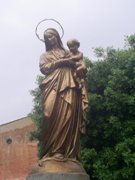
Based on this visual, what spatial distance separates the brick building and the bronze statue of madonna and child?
21.3 metres

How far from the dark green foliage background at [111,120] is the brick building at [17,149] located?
438 inches

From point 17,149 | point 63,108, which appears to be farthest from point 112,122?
point 17,149

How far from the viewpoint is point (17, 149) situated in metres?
30.3

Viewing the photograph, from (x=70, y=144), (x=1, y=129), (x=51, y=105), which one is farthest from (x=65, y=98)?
(x=1, y=129)

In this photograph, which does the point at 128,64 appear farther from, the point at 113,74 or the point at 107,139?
the point at 107,139

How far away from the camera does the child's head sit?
348 inches

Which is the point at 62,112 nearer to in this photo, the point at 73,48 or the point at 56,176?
the point at 56,176

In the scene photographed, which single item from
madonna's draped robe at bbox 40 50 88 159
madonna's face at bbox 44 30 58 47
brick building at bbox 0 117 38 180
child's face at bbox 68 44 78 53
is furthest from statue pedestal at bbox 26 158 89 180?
brick building at bbox 0 117 38 180

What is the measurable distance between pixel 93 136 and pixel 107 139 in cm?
52

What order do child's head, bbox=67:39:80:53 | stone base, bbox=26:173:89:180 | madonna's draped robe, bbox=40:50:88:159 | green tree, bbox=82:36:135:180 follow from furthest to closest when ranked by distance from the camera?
green tree, bbox=82:36:135:180, child's head, bbox=67:39:80:53, madonna's draped robe, bbox=40:50:88:159, stone base, bbox=26:173:89:180

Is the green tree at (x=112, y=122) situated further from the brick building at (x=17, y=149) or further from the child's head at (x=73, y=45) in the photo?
the brick building at (x=17, y=149)

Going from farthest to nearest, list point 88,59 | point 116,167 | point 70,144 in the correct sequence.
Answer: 1. point 88,59
2. point 116,167
3. point 70,144

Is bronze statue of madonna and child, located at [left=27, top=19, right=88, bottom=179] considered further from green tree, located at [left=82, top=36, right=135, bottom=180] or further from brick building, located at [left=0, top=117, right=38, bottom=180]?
brick building, located at [left=0, top=117, right=38, bottom=180]

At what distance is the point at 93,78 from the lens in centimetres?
1847
